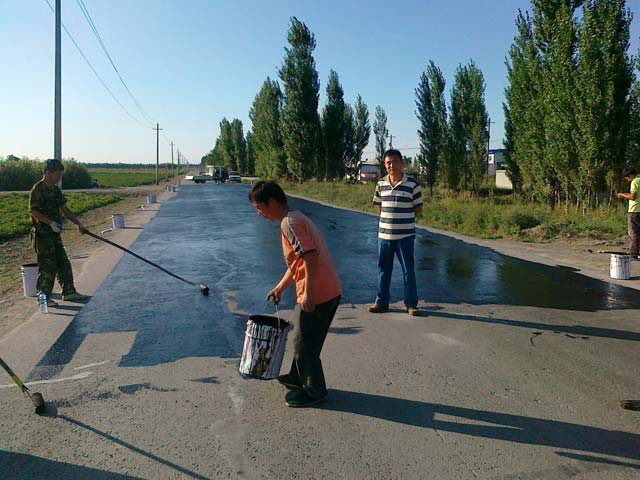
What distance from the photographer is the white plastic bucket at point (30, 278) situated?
281 inches

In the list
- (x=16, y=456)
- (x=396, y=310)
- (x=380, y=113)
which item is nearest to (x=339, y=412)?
(x=16, y=456)

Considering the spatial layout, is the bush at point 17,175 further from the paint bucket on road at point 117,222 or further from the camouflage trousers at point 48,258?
the camouflage trousers at point 48,258

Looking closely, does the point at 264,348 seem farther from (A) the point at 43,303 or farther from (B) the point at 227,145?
(B) the point at 227,145

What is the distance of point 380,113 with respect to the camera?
53.2 m

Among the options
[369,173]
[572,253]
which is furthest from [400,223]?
[369,173]

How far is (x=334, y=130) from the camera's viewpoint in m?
46.3

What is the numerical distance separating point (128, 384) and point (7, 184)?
5848 cm

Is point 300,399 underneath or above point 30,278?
underneath

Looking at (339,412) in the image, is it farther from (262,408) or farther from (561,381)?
(561,381)

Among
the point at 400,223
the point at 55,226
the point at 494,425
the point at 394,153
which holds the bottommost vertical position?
the point at 494,425

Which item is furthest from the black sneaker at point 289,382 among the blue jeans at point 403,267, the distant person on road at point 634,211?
the distant person on road at point 634,211

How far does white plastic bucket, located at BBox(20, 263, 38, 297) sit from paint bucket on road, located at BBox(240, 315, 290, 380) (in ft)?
15.5

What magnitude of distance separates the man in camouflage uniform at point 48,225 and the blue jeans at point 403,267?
12.0 ft

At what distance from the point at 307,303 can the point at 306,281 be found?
147 mm
